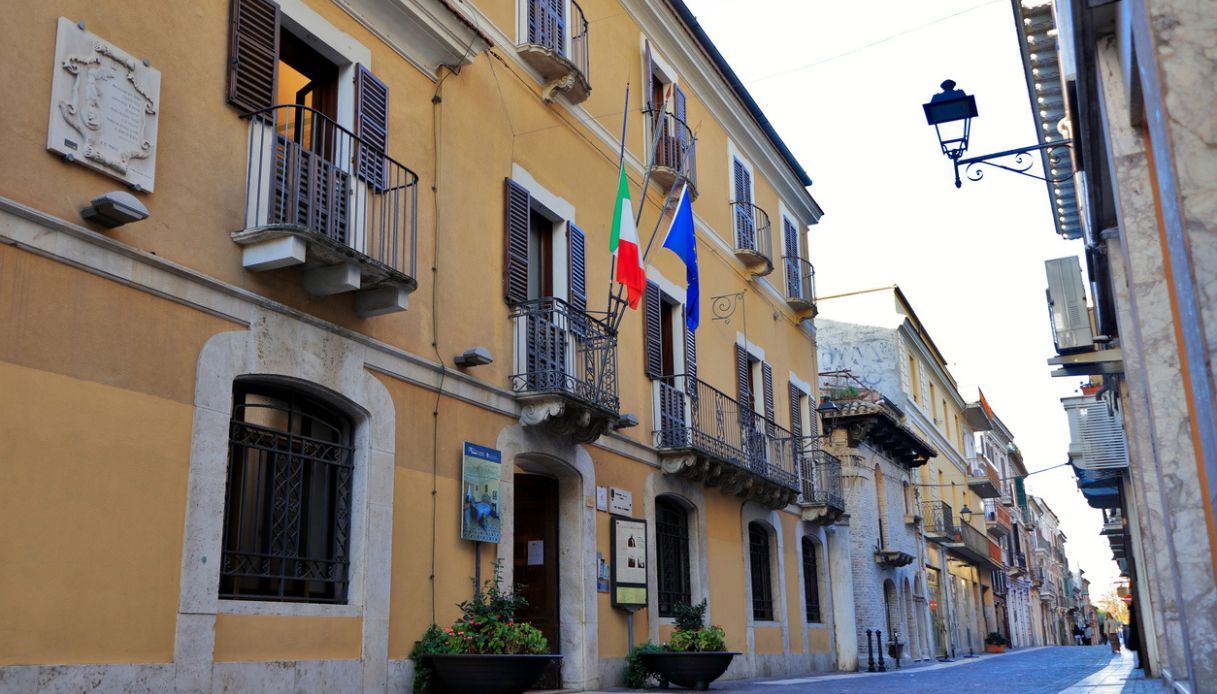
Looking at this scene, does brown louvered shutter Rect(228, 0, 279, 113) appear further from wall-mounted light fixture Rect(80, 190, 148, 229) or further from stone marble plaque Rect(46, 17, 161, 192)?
wall-mounted light fixture Rect(80, 190, 148, 229)

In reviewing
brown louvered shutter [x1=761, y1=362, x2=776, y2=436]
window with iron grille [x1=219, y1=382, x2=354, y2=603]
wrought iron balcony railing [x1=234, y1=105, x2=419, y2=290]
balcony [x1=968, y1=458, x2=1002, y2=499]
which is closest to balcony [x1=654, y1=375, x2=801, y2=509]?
→ brown louvered shutter [x1=761, y1=362, x2=776, y2=436]

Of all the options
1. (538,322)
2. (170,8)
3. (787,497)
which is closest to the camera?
(170,8)

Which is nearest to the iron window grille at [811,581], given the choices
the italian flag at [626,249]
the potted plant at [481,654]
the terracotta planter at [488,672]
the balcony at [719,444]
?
the balcony at [719,444]

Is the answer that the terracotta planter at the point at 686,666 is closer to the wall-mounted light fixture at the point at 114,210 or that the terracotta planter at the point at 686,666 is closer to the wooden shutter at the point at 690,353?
the wooden shutter at the point at 690,353

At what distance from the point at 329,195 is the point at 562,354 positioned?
4414 mm

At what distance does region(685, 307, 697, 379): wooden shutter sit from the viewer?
1720cm

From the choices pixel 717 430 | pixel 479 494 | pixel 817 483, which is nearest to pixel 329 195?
pixel 479 494

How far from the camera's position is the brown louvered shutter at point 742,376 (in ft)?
64.1

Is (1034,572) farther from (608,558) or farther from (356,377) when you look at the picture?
(356,377)

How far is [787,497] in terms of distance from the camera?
19.8m

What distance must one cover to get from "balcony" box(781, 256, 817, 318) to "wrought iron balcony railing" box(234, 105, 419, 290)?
1370 centimetres

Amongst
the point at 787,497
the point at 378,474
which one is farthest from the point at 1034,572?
the point at 378,474

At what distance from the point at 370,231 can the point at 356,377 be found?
134cm

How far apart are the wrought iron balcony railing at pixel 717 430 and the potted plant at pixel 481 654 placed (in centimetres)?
589
